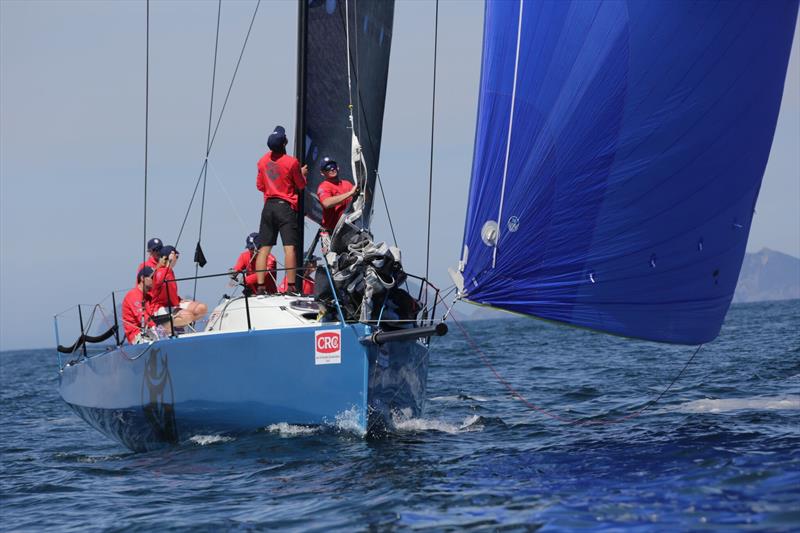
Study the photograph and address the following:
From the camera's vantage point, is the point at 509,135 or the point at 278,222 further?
the point at 278,222

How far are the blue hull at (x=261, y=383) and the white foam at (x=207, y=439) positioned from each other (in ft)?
0.17

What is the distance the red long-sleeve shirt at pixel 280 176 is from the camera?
31.2 feet

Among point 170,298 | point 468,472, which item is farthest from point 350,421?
point 170,298

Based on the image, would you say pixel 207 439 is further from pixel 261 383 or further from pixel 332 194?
pixel 332 194

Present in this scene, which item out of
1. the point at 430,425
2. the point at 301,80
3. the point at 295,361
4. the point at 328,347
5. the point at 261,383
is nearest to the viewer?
the point at 328,347

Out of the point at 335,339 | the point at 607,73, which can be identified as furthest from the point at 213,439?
the point at 607,73

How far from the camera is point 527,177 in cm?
696

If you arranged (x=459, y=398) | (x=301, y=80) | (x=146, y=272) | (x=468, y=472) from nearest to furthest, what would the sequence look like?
(x=468, y=472)
(x=146, y=272)
(x=301, y=80)
(x=459, y=398)

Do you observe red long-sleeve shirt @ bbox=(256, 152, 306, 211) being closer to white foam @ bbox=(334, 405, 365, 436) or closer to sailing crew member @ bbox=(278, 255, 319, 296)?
sailing crew member @ bbox=(278, 255, 319, 296)

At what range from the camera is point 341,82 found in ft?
35.9

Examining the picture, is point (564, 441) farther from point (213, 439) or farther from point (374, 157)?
point (374, 157)

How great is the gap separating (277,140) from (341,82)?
5.61 feet

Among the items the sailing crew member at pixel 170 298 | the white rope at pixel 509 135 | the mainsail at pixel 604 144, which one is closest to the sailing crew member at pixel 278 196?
the sailing crew member at pixel 170 298

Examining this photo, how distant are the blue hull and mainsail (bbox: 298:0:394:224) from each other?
260 centimetres
